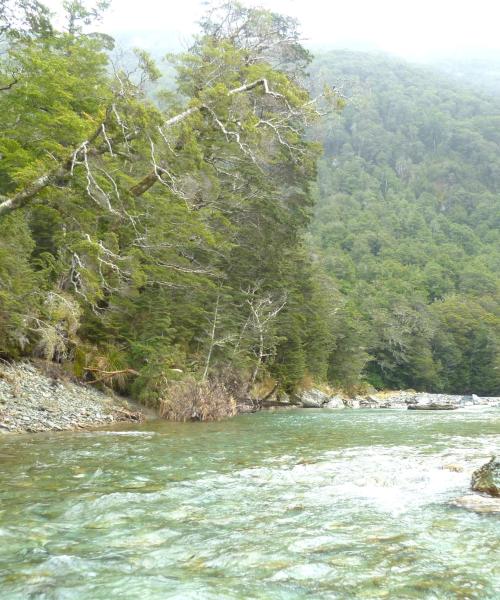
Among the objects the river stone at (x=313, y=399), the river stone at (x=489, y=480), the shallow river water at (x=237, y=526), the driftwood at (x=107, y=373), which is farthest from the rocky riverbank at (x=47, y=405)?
the river stone at (x=313, y=399)

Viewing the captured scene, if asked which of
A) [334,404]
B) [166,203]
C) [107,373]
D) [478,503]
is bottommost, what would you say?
[334,404]

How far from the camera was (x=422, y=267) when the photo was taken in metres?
107

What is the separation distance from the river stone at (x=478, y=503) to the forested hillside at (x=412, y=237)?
1316 centimetres

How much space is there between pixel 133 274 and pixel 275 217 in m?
12.4

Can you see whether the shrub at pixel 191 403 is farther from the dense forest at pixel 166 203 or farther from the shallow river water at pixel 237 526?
the shallow river water at pixel 237 526

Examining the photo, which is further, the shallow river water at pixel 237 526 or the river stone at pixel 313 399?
the river stone at pixel 313 399

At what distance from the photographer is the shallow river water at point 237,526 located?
3.52 metres

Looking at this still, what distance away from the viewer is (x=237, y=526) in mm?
4805

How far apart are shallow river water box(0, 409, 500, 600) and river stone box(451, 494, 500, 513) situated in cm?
17

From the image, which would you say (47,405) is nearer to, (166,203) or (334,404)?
(166,203)

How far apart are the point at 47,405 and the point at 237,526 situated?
356 inches

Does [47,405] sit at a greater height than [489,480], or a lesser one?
lesser

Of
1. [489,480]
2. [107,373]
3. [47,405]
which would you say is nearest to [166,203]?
[107,373]

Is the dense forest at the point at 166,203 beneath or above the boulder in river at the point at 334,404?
above
